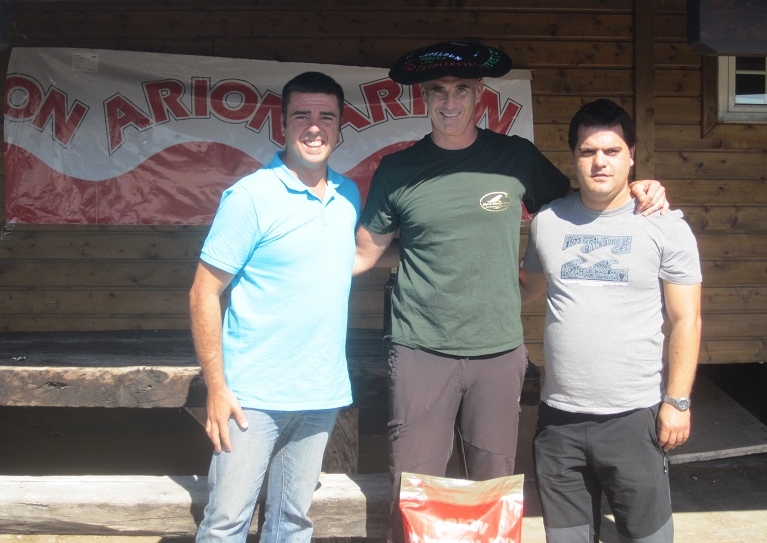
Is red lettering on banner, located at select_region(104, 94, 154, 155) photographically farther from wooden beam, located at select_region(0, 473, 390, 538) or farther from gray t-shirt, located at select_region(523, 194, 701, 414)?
gray t-shirt, located at select_region(523, 194, 701, 414)

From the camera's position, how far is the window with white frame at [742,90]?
5.39 meters

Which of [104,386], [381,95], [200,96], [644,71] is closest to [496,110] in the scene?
[381,95]

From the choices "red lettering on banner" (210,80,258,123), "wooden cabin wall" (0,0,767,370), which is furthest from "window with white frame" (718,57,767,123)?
"red lettering on banner" (210,80,258,123)

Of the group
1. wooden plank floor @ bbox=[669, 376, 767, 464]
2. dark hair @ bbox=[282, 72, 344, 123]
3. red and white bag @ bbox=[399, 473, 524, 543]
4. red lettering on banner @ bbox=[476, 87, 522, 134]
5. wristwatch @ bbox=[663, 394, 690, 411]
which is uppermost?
red lettering on banner @ bbox=[476, 87, 522, 134]

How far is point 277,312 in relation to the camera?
8.08ft

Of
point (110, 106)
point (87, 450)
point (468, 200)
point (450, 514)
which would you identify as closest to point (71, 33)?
point (110, 106)

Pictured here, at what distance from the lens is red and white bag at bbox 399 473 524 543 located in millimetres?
2463

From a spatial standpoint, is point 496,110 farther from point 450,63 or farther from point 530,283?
point 450,63

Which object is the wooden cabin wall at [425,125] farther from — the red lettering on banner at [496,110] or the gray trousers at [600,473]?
the gray trousers at [600,473]

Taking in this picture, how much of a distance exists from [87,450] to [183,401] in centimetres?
255

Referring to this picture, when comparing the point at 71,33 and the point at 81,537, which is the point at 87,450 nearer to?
the point at 81,537

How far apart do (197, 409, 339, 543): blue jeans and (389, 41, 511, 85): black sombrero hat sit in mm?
1151

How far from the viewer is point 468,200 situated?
253cm

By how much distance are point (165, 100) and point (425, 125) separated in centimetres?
169
